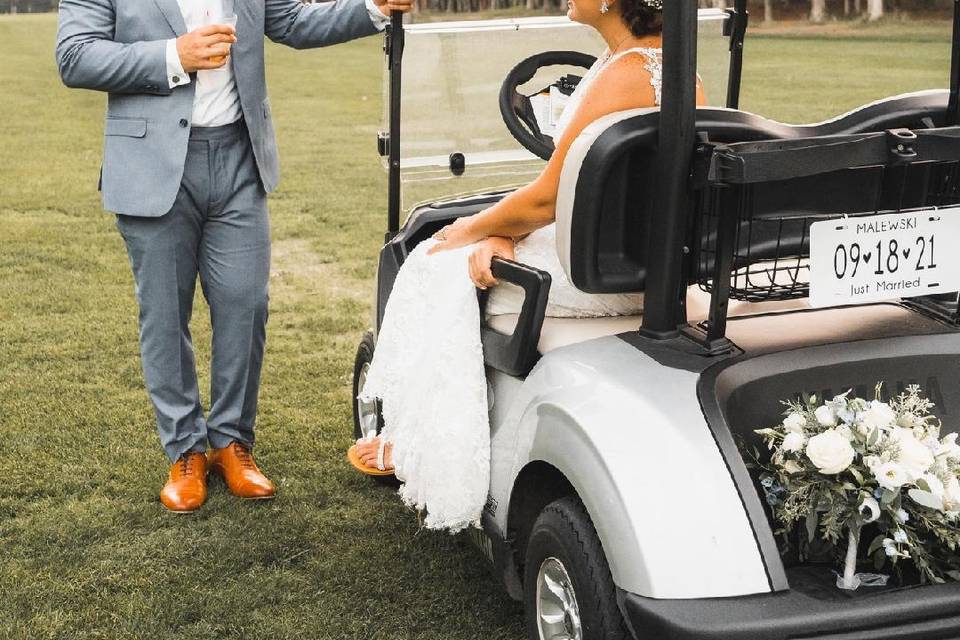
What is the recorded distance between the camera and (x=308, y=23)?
3.69 metres

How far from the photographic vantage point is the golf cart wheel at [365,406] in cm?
368

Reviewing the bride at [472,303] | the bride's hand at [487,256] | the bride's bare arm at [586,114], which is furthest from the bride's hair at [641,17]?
the bride's hand at [487,256]

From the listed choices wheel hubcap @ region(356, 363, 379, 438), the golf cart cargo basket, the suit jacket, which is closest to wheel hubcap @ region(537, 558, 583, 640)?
the golf cart cargo basket

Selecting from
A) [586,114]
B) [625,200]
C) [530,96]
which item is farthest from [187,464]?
[625,200]

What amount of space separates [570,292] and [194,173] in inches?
51.8

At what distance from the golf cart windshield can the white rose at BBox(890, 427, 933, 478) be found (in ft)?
5.83

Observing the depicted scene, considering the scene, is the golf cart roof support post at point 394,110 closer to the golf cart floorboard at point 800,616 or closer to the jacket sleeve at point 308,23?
the jacket sleeve at point 308,23

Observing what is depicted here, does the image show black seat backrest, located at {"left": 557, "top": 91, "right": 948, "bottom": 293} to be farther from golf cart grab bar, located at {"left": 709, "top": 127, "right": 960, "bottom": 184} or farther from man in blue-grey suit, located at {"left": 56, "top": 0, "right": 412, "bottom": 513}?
man in blue-grey suit, located at {"left": 56, "top": 0, "right": 412, "bottom": 513}

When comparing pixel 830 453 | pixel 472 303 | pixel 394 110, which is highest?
pixel 394 110

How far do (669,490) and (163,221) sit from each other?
190 cm

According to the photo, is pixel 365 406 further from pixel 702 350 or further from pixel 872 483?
pixel 872 483

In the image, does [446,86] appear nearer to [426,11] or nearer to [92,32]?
[426,11]

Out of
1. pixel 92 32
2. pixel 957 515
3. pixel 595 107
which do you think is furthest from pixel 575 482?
pixel 92 32

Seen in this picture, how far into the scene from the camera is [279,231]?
25.2ft
